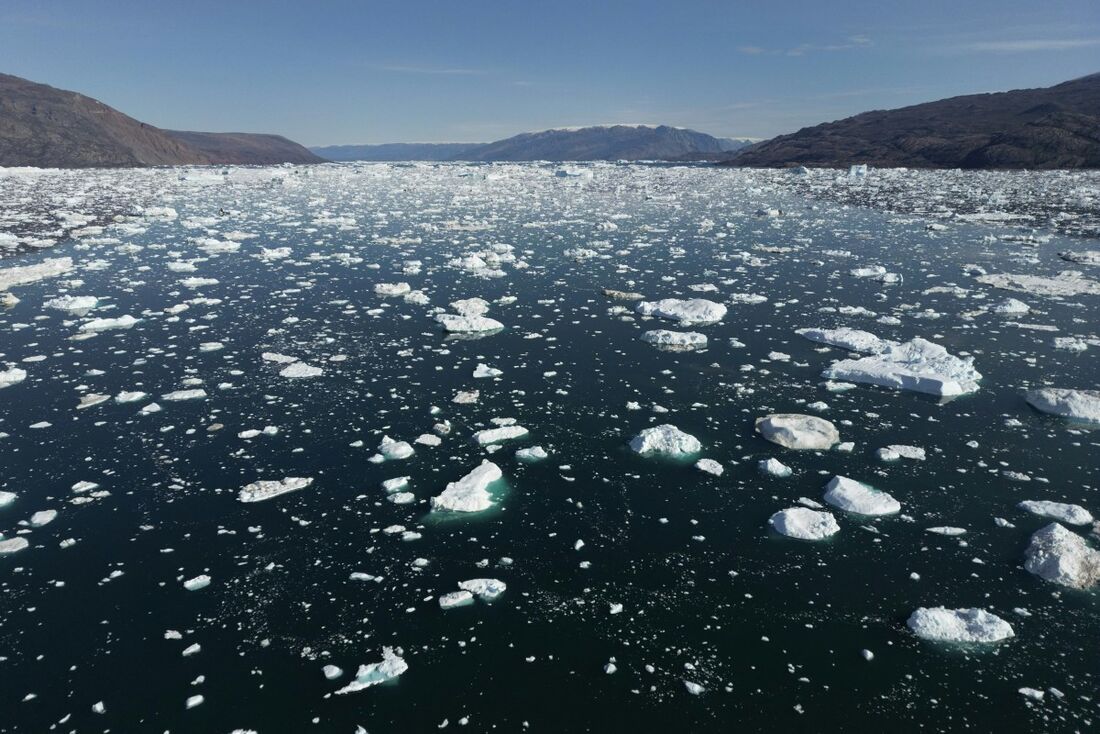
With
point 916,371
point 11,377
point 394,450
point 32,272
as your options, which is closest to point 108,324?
point 11,377

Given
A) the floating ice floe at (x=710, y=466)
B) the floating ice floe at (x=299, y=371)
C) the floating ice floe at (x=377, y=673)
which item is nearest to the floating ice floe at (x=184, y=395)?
the floating ice floe at (x=299, y=371)

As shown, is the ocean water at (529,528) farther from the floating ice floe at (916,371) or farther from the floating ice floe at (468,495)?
the floating ice floe at (916,371)

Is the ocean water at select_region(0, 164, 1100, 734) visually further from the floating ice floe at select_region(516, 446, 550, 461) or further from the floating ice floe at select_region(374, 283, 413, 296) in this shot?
the floating ice floe at select_region(374, 283, 413, 296)

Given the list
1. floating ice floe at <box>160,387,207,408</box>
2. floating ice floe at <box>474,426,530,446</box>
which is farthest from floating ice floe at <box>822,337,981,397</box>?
floating ice floe at <box>160,387,207,408</box>

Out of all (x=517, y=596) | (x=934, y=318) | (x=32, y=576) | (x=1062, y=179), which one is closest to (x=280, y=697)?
(x=517, y=596)

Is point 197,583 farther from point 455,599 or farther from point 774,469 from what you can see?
point 774,469

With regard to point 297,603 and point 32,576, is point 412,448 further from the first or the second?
point 32,576
